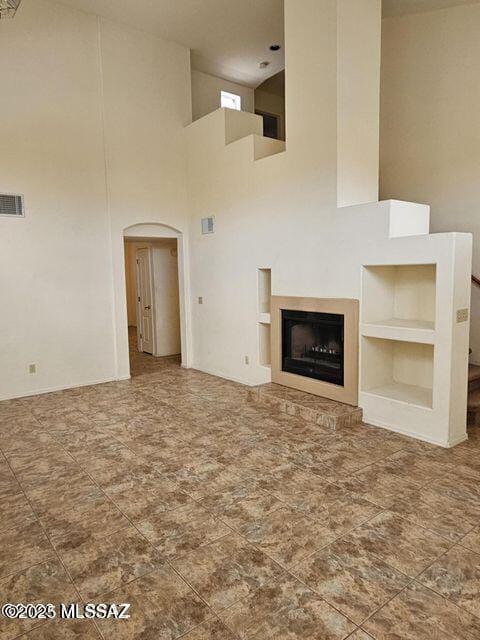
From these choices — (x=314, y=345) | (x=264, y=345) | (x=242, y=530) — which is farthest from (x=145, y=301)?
(x=242, y=530)

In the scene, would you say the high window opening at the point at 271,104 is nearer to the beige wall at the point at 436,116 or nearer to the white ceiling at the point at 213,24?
the white ceiling at the point at 213,24

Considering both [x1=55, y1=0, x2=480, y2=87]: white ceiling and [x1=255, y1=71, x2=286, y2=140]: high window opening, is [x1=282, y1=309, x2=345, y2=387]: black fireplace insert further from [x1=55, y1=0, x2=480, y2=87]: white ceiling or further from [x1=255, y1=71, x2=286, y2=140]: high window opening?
[x1=255, y1=71, x2=286, y2=140]: high window opening

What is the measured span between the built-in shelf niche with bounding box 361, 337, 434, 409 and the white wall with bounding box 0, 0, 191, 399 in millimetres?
3755

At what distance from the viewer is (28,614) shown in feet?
6.75

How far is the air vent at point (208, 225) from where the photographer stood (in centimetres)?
654

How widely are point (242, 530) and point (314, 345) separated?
2.84 m

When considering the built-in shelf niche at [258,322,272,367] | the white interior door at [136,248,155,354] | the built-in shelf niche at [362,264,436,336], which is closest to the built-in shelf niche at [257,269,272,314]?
the built-in shelf niche at [258,322,272,367]

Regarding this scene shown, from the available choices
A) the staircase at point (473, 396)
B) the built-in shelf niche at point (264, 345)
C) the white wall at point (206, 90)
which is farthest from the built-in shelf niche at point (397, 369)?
the white wall at point (206, 90)

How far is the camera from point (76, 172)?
5977 mm

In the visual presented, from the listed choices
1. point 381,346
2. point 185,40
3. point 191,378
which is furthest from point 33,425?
point 185,40

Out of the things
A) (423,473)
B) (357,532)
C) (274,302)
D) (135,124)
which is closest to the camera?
(357,532)

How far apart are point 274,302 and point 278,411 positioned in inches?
54.4

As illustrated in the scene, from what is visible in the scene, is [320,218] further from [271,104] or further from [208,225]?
[271,104]

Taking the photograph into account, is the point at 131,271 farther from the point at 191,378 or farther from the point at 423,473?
the point at 423,473
